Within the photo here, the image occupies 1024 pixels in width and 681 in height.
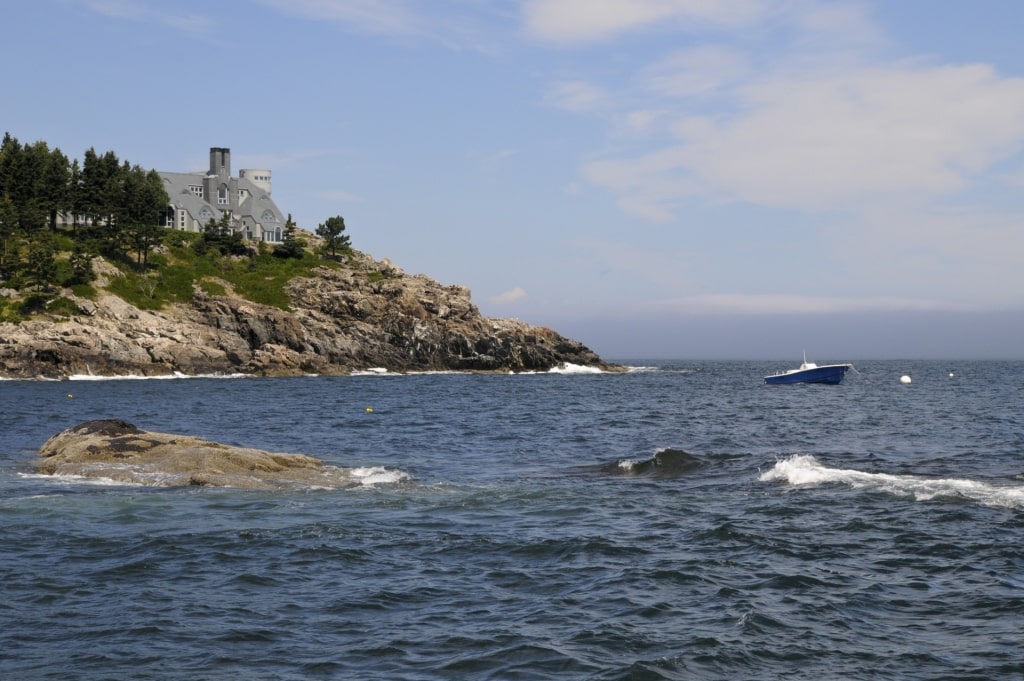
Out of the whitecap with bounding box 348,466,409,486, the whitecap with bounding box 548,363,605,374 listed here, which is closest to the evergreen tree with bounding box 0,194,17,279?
the whitecap with bounding box 548,363,605,374

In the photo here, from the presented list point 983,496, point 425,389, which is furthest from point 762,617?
point 425,389

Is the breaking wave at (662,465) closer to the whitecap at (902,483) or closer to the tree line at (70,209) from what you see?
the whitecap at (902,483)

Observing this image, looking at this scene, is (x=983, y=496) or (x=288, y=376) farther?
(x=288, y=376)

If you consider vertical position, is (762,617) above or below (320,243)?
below

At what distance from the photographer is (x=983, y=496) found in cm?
2905

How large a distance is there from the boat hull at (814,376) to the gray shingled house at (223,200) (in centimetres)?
10126

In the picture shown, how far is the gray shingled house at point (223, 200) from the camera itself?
17362 centimetres

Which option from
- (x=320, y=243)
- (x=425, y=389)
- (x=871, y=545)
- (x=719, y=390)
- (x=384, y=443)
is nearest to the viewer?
(x=871, y=545)

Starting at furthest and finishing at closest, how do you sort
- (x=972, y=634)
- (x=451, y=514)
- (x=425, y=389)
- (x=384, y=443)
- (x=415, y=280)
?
(x=415, y=280) → (x=425, y=389) → (x=384, y=443) → (x=451, y=514) → (x=972, y=634)

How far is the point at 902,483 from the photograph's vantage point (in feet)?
105

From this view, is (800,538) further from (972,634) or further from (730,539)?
(972,634)

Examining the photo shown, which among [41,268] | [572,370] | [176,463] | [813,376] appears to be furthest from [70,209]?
[176,463]

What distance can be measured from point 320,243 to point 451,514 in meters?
155

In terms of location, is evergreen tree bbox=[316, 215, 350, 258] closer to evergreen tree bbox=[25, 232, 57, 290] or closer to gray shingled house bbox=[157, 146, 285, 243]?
gray shingled house bbox=[157, 146, 285, 243]
